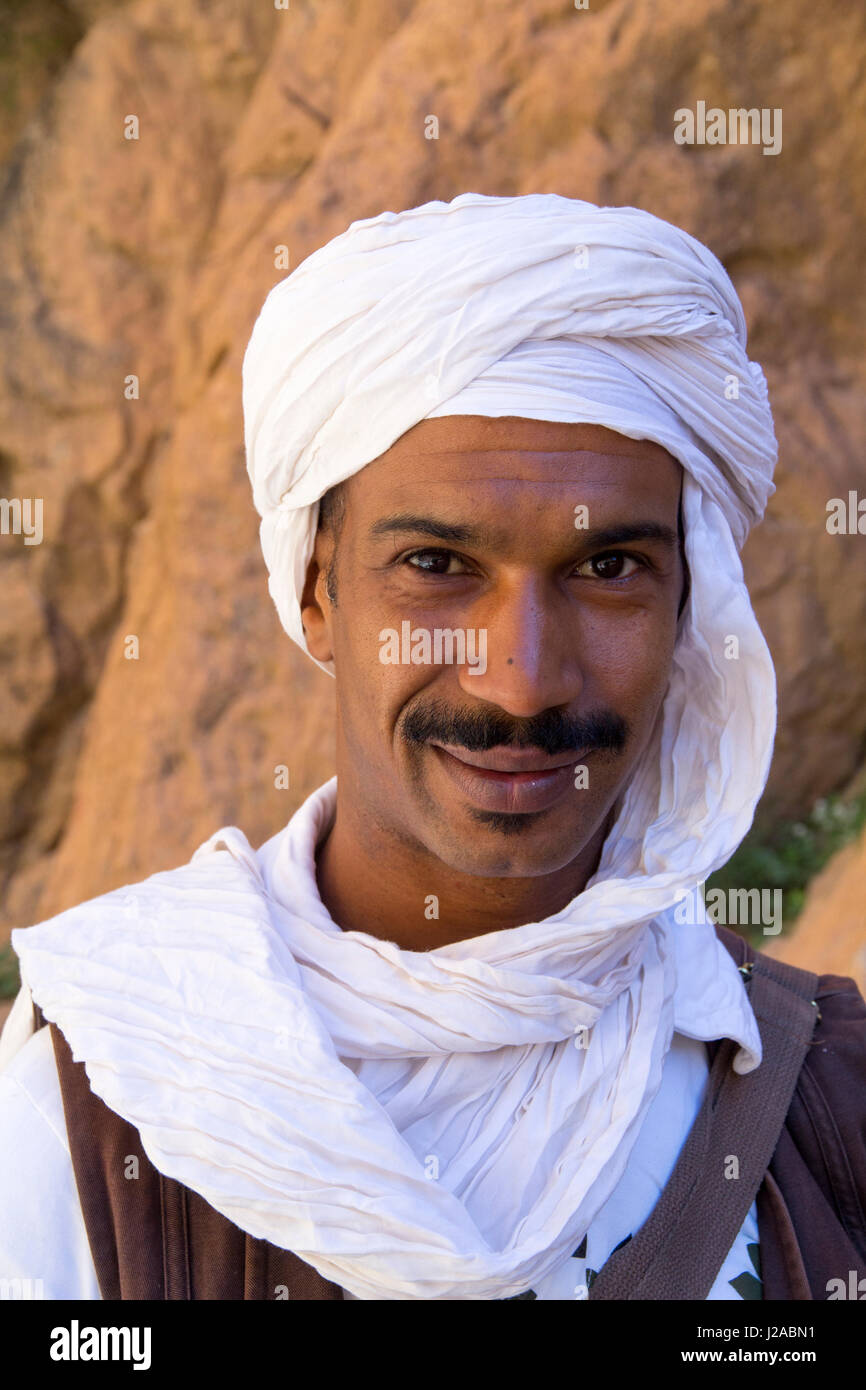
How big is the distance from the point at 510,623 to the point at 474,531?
0.44 feet

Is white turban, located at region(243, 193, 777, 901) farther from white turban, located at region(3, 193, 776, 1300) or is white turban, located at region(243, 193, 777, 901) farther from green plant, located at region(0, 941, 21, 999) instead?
green plant, located at region(0, 941, 21, 999)

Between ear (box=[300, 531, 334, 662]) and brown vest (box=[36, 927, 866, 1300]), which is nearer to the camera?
brown vest (box=[36, 927, 866, 1300])

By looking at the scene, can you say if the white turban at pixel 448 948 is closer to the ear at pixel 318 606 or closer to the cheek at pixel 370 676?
the ear at pixel 318 606

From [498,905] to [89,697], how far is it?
4164mm

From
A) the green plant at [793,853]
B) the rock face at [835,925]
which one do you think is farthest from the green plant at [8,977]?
the rock face at [835,925]

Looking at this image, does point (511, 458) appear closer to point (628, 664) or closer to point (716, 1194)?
point (628, 664)

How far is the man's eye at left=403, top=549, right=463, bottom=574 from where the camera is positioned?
1.83 m

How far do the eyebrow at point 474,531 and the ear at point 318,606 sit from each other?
8.4 inches

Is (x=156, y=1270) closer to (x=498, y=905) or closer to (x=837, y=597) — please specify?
(x=498, y=905)

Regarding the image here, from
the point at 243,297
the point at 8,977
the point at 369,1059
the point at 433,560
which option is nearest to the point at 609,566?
the point at 433,560

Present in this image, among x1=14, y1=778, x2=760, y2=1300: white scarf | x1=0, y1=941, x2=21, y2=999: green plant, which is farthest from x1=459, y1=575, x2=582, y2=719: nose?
x1=0, y1=941, x2=21, y2=999: green plant

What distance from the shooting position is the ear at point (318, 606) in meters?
2.07

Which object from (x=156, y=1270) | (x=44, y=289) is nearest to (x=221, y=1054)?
(x=156, y=1270)

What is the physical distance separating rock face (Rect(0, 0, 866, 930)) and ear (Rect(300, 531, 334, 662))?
9.05 ft
